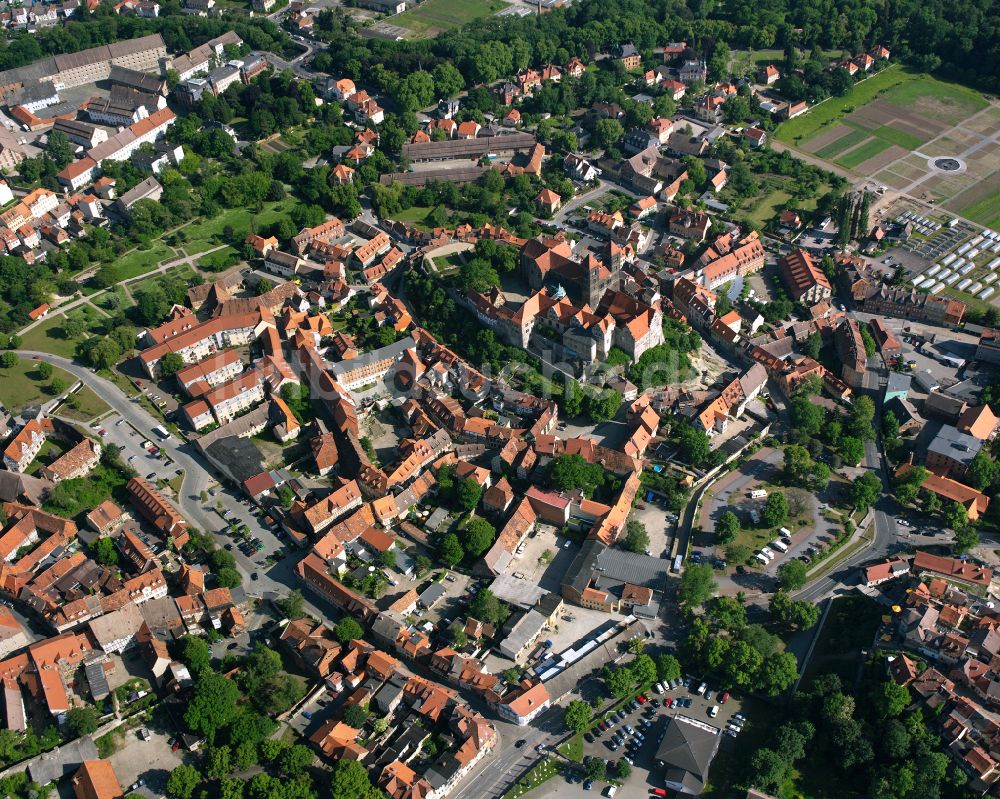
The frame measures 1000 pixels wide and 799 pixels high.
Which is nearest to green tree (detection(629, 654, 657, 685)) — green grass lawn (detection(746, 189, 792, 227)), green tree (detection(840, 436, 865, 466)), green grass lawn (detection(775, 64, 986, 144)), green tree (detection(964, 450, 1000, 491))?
green tree (detection(840, 436, 865, 466))

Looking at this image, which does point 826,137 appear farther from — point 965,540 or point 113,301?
point 113,301

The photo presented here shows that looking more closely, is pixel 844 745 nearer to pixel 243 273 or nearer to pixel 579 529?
pixel 579 529

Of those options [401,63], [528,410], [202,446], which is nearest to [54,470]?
[202,446]

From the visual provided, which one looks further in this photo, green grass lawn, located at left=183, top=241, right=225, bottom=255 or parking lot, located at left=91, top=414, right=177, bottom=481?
green grass lawn, located at left=183, top=241, right=225, bottom=255

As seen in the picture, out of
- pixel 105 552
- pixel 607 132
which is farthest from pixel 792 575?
pixel 607 132

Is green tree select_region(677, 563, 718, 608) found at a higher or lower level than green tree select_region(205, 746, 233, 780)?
lower

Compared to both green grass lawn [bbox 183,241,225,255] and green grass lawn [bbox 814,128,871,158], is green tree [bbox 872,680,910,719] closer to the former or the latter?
green grass lawn [bbox 183,241,225,255]

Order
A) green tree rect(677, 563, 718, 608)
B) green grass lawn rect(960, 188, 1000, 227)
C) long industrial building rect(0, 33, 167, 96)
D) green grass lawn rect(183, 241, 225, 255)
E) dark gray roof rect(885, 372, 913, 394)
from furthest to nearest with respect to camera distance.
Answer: long industrial building rect(0, 33, 167, 96) → green grass lawn rect(960, 188, 1000, 227) → green grass lawn rect(183, 241, 225, 255) → dark gray roof rect(885, 372, 913, 394) → green tree rect(677, 563, 718, 608)
